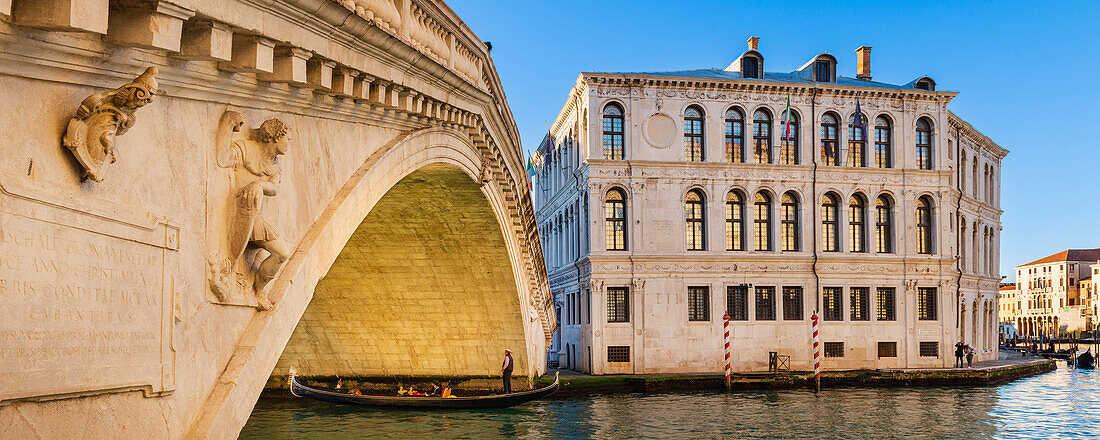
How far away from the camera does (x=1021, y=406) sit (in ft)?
58.7

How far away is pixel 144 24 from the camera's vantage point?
12.9ft

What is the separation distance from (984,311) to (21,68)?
31.0 meters

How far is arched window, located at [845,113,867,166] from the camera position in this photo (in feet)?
80.2

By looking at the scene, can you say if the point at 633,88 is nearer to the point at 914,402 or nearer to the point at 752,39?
the point at 752,39

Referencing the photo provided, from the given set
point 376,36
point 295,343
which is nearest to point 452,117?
point 376,36

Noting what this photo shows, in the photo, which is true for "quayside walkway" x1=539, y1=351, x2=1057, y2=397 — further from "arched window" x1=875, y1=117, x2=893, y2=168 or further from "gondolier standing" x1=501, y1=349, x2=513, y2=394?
"arched window" x1=875, y1=117, x2=893, y2=168

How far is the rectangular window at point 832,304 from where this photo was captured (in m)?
24.2

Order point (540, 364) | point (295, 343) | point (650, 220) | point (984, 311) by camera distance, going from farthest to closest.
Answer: point (984, 311)
point (650, 220)
point (540, 364)
point (295, 343)

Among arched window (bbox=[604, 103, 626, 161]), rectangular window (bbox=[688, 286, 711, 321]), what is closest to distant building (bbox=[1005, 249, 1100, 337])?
rectangular window (bbox=[688, 286, 711, 321])

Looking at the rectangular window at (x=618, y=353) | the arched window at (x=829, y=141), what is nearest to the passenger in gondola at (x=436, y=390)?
the rectangular window at (x=618, y=353)

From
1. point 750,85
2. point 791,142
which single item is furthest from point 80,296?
point 791,142

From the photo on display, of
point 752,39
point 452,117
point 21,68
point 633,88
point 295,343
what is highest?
point 752,39

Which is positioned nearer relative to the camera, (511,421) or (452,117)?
(452,117)

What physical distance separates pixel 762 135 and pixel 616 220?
4.07m
